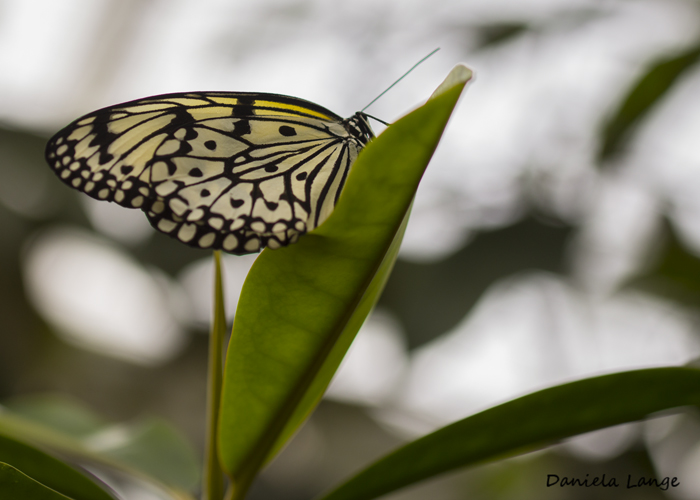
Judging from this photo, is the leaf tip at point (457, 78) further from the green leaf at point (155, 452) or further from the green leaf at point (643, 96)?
the green leaf at point (643, 96)

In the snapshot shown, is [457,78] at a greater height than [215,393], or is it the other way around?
[457,78]

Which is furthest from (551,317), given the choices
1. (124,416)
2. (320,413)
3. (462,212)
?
(124,416)

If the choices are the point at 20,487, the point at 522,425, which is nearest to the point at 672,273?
the point at 522,425

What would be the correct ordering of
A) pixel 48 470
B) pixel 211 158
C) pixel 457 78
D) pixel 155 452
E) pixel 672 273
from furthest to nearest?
1. pixel 672 273
2. pixel 155 452
3. pixel 211 158
4. pixel 48 470
5. pixel 457 78

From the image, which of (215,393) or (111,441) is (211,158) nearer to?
(215,393)

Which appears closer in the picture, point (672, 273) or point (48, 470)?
point (48, 470)

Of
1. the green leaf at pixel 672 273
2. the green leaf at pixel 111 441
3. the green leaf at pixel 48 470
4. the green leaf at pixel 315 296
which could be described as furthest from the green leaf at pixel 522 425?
the green leaf at pixel 672 273

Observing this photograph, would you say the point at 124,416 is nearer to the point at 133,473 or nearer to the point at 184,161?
the point at 133,473
